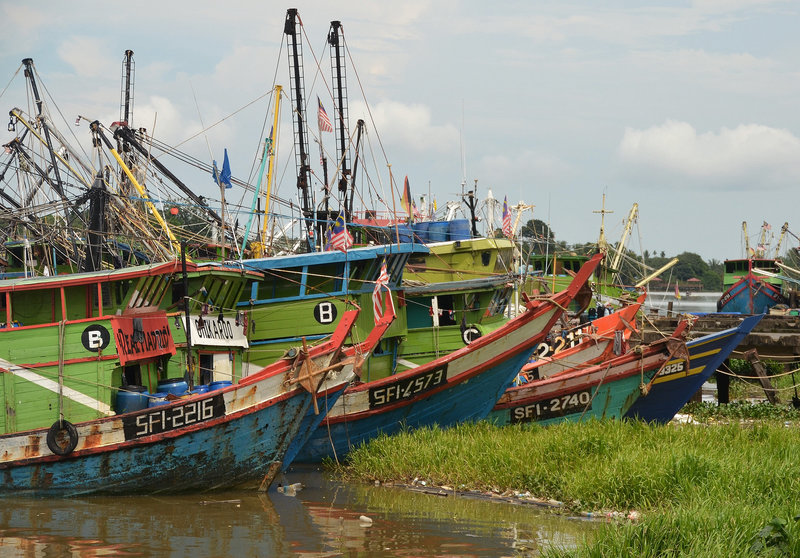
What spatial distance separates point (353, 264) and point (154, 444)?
699cm

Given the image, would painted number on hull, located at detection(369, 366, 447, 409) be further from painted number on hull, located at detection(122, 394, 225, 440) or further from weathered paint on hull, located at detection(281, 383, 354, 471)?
painted number on hull, located at detection(122, 394, 225, 440)

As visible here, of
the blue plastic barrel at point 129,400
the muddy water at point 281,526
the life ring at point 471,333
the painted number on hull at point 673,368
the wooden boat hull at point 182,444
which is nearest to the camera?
the muddy water at point 281,526

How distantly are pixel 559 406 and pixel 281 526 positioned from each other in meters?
7.93

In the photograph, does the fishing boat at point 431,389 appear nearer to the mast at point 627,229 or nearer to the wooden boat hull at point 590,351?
the wooden boat hull at point 590,351

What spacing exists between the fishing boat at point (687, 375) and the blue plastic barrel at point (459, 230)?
975cm

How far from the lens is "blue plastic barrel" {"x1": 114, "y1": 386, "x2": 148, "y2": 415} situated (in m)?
14.8

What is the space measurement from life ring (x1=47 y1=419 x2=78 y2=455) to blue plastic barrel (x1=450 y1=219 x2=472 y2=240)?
1590 cm


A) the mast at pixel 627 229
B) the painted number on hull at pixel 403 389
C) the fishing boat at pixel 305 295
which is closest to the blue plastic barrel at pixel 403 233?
the fishing boat at pixel 305 295

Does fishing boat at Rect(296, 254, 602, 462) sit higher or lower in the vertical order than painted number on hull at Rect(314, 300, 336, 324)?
lower

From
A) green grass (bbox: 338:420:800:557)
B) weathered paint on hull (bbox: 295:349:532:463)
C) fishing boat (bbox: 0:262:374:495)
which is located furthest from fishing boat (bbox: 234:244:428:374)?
fishing boat (bbox: 0:262:374:495)

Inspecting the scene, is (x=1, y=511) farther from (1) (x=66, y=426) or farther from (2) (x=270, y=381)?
(2) (x=270, y=381)

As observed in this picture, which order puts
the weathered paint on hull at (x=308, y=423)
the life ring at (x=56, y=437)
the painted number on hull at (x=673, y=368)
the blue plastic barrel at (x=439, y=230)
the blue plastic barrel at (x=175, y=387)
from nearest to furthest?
1. the life ring at (x=56, y=437)
2. the weathered paint on hull at (x=308, y=423)
3. the blue plastic barrel at (x=175, y=387)
4. the painted number on hull at (x=673, y=368)
5. the blue plastic barrel at (x=439, y=230)

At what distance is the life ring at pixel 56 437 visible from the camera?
13773 millimetres

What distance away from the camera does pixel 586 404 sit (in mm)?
18438
